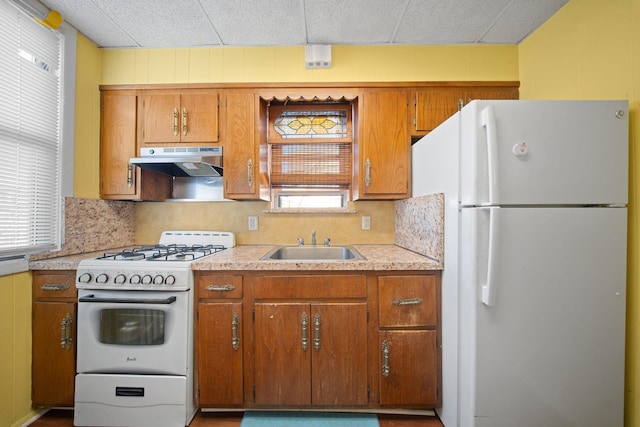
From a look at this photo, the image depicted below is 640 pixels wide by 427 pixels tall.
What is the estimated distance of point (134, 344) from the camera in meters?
1.54

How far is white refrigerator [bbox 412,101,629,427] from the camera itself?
47.8 inches

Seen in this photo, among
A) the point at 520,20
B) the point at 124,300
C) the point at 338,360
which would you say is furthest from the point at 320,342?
the point at 520,20

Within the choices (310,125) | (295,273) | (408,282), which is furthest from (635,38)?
(295,273)

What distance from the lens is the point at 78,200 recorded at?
1.92 metres

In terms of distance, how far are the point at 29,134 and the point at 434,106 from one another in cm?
276

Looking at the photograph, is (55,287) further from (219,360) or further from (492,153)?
(492,153)

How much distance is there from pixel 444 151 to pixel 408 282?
0.80 metres

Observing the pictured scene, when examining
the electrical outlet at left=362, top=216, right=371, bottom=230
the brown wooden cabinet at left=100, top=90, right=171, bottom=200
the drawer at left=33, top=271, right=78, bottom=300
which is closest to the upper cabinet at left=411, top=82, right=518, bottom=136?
the electrical outlet at left=362, top=216, right=371, bottom=230

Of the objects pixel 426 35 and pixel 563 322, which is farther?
pixel 426 35

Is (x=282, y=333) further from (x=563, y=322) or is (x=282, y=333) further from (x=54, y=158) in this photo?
(x=54, y=158)

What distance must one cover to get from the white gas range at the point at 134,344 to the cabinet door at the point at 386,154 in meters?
1.40

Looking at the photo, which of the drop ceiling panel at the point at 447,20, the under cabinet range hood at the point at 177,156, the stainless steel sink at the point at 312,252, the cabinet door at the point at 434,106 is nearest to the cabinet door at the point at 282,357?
the stainless steel sink at the point at 312,252

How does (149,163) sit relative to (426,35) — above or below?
below

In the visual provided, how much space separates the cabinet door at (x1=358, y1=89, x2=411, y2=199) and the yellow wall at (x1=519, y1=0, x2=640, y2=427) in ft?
3.17
